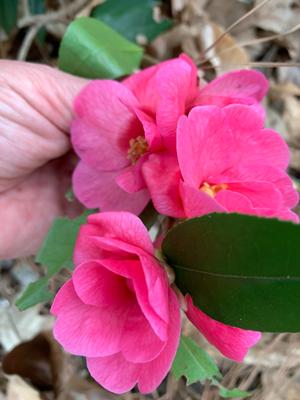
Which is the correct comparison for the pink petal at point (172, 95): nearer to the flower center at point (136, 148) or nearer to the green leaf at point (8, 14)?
the flower center at point (136, 148)

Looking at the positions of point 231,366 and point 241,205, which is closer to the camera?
point 241,205

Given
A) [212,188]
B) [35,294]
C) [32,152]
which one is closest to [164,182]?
[212,188]

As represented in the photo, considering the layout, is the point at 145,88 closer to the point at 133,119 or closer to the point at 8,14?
the point at 133,119

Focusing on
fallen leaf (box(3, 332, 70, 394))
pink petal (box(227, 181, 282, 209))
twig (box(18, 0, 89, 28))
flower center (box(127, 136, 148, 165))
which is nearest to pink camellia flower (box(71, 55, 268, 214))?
flower center (box(127, 136, 148, 165))

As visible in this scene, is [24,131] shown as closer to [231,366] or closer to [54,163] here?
[54,163]

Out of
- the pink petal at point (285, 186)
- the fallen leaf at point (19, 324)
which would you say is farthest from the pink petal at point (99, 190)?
the fallen leaf at point (19, 324)

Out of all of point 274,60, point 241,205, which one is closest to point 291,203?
point 241,205
